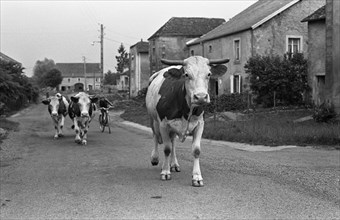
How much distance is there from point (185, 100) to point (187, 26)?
47659mm

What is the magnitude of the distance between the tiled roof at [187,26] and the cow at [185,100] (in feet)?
148

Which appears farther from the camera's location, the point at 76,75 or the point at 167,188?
the point at 76,75

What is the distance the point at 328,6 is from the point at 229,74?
1791cm

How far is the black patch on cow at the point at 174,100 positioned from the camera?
867 cm

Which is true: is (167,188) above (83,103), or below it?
below

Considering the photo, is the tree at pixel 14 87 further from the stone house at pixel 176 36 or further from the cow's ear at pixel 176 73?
the cow's ear at pixel 176 73

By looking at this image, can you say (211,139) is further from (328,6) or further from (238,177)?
(238,177)

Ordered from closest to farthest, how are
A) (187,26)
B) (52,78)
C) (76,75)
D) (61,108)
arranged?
(61,108), (187,26), (52,78), (76,75)

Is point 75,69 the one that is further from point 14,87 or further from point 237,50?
point 14,87

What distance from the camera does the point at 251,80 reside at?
107 feet

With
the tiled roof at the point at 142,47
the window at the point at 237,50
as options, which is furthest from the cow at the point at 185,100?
the tiled roof at the point at 142,47

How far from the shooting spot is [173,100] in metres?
8.92

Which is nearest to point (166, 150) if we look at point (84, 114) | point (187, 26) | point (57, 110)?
point (84, 114)

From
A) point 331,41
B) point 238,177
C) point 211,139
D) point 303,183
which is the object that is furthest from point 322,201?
point 331,41
